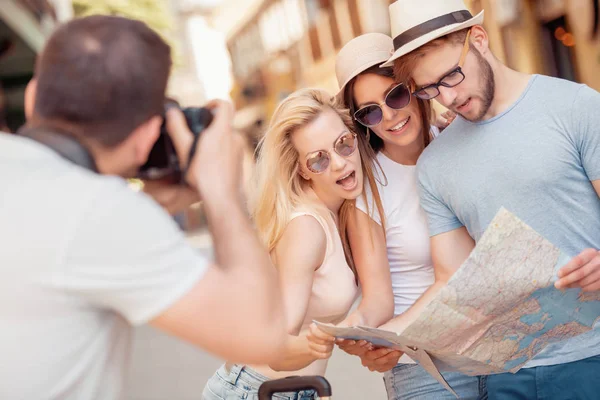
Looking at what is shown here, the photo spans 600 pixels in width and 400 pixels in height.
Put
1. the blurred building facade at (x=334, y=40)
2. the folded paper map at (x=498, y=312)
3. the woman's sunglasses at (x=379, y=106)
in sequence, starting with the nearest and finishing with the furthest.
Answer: the folded paper map at (x=498, y=312) → the woman's sunglasses at (x=379, y=106) → the blurred building facade at (x=334, y=40)

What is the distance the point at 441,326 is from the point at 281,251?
2.60 feet

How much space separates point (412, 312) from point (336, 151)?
0.68 metres

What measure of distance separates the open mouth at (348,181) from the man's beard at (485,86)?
488mm

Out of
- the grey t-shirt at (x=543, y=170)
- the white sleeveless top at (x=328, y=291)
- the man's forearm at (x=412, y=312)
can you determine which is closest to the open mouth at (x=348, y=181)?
the white sleeveless top at (x=328, y=291)

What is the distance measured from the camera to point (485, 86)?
9.18 ft

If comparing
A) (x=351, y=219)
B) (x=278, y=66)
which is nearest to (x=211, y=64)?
(x=278, y=66)

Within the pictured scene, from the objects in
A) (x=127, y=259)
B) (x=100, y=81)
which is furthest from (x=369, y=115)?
(x=127, y=259)

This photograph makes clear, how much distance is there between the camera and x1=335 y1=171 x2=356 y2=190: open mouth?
3.07 metres

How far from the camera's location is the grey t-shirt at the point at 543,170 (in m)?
2.63

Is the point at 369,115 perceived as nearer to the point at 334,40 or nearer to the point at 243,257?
the point at 243,257

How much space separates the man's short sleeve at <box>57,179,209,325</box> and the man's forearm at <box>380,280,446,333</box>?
141 cm

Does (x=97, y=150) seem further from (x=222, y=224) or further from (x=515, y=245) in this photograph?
(x=515, y=245)

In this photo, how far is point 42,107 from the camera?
166cm

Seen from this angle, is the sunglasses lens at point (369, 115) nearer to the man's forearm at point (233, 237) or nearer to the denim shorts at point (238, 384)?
the denim shorts at point (238, 384)
